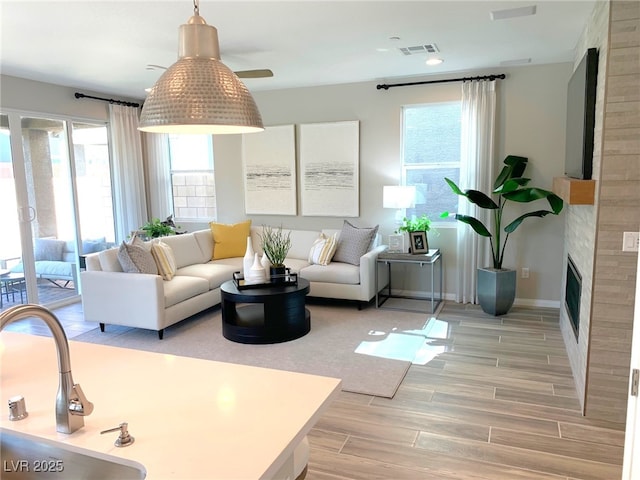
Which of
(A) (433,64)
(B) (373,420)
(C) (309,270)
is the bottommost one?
(B) (373,420)

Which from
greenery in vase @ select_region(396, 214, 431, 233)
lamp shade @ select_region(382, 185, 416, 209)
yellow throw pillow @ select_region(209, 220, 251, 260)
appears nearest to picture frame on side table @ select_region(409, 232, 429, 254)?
greenery in vase @ select_region(396, 214, 431, 233)

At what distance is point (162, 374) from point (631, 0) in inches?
122

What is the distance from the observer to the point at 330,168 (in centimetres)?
611

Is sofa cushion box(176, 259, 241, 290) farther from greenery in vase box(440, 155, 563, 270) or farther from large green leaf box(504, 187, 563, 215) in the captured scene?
large green leaf box(504, 187, 563, 215)

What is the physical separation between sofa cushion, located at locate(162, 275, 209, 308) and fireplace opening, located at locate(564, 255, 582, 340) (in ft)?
11.5

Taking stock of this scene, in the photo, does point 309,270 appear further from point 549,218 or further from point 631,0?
point 631,0

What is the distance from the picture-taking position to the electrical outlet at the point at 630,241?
271cm

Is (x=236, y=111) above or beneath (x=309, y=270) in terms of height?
above

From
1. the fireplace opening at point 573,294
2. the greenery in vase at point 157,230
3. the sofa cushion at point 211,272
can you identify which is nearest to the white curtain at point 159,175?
the greenery in vase at point 157,230

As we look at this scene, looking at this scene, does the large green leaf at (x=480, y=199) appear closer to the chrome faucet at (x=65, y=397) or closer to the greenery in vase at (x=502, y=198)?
the greenery in vase at (x=502, y=198)

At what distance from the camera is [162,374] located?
61.9 inches

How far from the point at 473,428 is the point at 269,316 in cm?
208

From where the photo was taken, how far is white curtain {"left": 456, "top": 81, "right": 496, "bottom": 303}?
17.2 ft

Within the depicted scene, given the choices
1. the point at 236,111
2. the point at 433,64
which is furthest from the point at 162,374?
the point at 433,64
